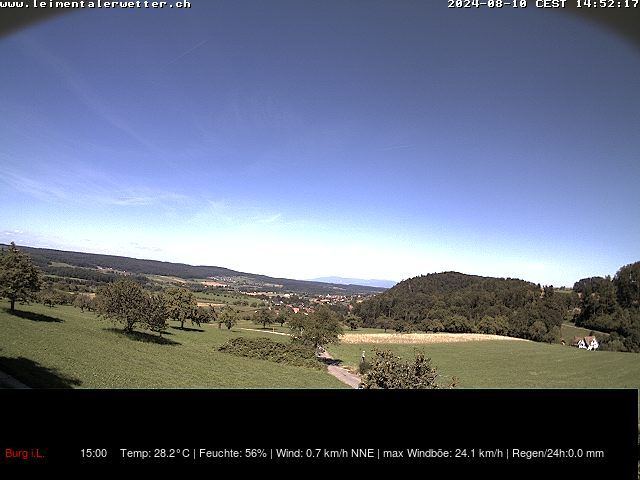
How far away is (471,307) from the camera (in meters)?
47.6

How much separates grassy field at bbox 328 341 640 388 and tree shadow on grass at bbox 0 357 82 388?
40.0ft

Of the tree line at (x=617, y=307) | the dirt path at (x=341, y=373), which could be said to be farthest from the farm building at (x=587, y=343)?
the dirt path at (x=341, y=373)

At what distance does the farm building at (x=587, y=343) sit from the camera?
109ft

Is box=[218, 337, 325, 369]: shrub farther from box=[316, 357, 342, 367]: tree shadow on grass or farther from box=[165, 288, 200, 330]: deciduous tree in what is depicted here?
box=[165, 288, 200, 330]: deciduous tree

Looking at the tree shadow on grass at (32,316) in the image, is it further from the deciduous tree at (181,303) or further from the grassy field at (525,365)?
the grassy field at (525,365)

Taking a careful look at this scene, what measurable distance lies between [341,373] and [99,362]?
44.6ft

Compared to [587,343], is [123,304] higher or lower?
higher

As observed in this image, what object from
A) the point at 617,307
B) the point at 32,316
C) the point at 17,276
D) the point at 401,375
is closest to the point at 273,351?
the point at 32,316
